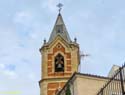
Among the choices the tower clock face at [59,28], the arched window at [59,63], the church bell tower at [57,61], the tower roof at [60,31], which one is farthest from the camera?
the tower clock face at [59,28]

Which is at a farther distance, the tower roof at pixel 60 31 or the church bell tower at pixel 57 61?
the tower roof at pixel 60 31

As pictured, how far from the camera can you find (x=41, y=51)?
60094 millimetres

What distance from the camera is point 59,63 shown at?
58844mm

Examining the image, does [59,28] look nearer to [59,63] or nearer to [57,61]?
[57,61]

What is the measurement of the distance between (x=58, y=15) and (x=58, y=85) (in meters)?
16.1

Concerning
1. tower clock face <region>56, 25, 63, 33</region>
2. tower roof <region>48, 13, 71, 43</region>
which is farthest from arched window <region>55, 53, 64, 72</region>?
tower clock face <region>56, 25, 63, 33</region>

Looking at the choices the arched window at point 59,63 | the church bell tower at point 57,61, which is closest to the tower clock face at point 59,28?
the church bell tower at point 57,61

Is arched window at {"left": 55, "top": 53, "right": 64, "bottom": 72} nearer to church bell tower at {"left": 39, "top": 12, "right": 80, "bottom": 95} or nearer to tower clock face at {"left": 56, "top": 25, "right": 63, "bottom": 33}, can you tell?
church bell tower at {"left": 39, "top": 12, "right": 80, "bottom": 95}

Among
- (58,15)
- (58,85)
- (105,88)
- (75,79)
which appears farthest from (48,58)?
(105,88)

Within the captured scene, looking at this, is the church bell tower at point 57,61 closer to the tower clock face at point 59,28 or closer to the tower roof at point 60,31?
the tower roof at point 60,31

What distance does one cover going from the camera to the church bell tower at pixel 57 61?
183 feet

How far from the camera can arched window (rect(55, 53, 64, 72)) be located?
191 feet

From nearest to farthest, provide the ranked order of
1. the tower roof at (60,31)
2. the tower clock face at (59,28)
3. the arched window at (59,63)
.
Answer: the arched window at (59,63) → the tower roof at (60,31) → the tower clock face at (59,28)

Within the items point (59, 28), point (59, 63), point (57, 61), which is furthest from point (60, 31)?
point (59, 63)
